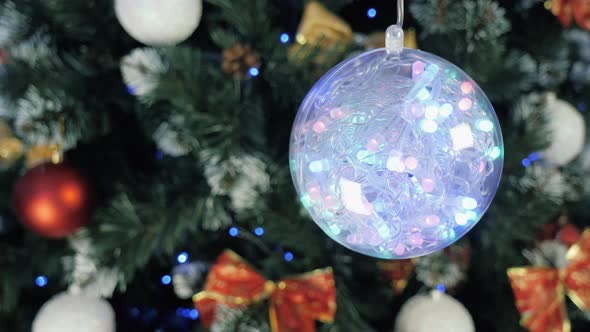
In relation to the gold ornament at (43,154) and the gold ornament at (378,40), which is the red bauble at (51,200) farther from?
the gold ornament at (378,40)

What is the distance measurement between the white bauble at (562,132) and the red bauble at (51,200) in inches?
25.6

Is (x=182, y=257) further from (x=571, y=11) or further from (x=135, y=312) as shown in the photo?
(x=571, y=11)

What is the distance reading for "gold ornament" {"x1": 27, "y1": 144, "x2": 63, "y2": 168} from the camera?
2.59 ft

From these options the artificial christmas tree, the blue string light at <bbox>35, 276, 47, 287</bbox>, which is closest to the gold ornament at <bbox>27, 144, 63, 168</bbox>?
the artificial christmas tree

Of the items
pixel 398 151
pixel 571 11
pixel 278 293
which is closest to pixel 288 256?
pixel 278 293

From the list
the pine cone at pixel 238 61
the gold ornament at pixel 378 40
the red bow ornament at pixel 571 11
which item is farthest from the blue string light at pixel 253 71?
the red bow ornament at pixel 571 11

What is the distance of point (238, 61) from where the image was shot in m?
0.72

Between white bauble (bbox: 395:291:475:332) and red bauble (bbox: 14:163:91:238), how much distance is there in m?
0.44

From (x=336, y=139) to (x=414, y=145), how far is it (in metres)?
0.06

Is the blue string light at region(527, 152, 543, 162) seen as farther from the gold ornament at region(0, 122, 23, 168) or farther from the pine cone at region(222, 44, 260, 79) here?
the gold ornament at region(0, 122, 23, 168)

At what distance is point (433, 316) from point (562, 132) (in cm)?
33

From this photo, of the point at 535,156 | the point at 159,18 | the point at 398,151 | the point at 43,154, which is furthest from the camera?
the point at 535,156

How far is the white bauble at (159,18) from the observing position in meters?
0.71

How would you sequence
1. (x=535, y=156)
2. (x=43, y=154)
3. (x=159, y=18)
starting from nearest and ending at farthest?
(x=159, y=18) → (x=43, y=154) → (x=535, y=156)
